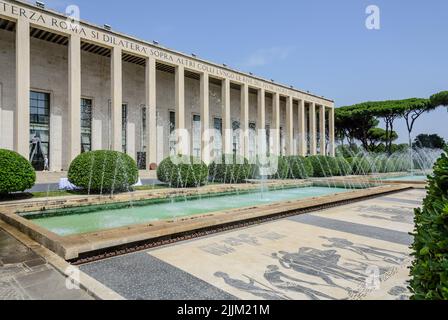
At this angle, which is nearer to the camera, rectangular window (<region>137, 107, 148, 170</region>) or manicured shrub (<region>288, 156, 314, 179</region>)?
manicured shrub (<region>288, 156, 314, 179</region>)

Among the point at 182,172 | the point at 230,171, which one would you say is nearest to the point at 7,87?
the point at 182,172

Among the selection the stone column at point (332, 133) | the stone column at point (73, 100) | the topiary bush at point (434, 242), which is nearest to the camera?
the topiary bush at point (434, 242)

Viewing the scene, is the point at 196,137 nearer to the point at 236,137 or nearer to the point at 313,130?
the point at 236,137

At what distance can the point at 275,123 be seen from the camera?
96.4 ft

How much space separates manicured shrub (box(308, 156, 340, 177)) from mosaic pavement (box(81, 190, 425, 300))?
1681 cm

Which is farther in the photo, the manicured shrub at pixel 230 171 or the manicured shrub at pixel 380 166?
the manicured shrub at pixel 380 166

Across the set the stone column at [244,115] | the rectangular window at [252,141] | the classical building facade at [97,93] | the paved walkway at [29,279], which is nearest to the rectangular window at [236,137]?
the classical building facade at [97,93]

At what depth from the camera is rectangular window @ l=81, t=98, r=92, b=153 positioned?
19.3m

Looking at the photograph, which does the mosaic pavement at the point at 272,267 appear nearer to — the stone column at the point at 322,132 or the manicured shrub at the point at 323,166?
the manicured shrub at the point at 323,166

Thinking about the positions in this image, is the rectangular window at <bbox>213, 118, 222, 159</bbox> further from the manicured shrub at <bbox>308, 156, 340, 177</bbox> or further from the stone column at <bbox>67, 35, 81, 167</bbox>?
the stone column at <bbox>67, 35, 81, 167</bbox>

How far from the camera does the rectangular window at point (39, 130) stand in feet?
56.7

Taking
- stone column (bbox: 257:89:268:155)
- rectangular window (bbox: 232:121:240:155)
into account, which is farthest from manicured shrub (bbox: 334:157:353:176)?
rectangular window (bbox: 232:121:240:155)

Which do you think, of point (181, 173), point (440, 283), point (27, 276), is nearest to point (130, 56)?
point (181, 173)

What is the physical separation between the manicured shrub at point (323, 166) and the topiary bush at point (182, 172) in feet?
34.8
